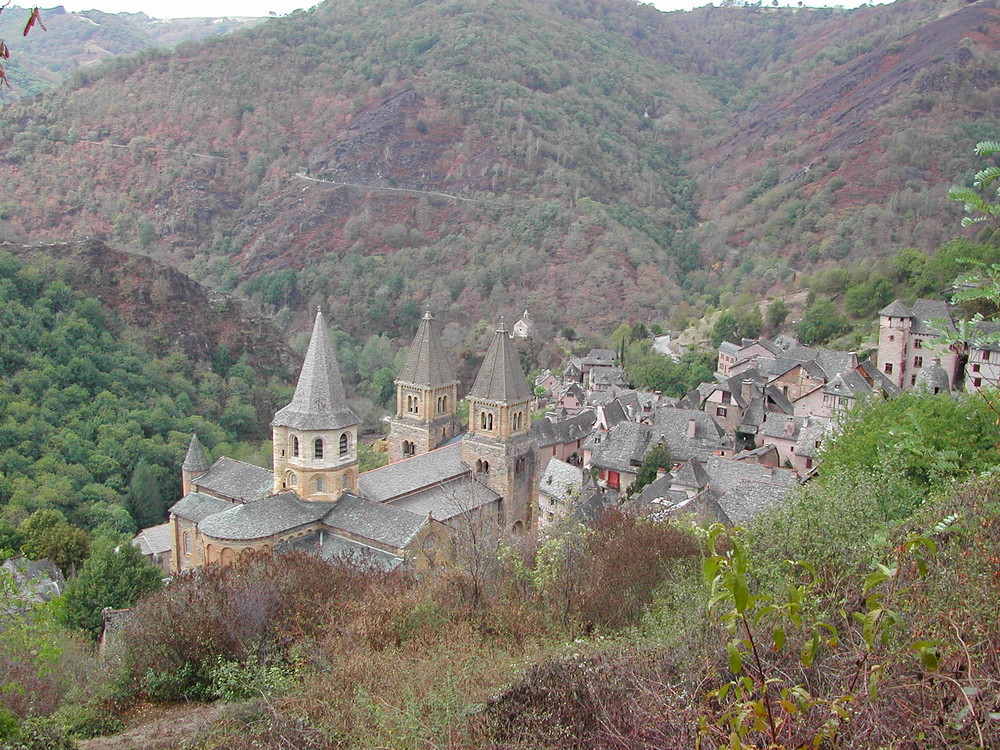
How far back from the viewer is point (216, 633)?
15.0 meters

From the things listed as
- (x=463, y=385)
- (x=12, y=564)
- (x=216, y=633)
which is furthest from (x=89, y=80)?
(x=216, y=633)

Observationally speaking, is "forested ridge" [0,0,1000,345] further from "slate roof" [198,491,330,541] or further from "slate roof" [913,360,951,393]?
"slate roof" [198,491,330,541]

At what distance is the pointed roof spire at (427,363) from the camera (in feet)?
106

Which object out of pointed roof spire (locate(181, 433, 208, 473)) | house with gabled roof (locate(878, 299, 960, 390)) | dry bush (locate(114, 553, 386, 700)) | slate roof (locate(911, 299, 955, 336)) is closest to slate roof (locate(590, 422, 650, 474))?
house with gabled roof (locate(878, 299, 960, 390))

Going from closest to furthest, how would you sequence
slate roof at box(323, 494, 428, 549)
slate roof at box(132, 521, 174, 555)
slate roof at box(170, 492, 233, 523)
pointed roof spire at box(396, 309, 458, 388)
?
slate roof at box(323, 494, 428, 549)
slate roof at box(170, 492, 233, 523)
pointed roof spire at box(396, 309, 458, 388)
slate roof at box(132, 521, 174, 555)

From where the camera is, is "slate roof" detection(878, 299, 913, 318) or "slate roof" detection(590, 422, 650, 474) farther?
"slate roof" detection(878, 299, 913, 318)

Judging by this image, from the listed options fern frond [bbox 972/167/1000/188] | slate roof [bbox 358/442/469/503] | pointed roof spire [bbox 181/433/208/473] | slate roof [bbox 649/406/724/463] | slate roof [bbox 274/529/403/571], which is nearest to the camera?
fern frond [bbox 972/167/1000/188]

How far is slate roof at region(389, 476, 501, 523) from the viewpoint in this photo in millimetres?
27494

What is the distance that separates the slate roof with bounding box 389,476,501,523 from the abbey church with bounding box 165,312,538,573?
1.9 inches

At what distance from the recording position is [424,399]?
107 feet

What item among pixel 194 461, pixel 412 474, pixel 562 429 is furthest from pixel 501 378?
pixel 562 429

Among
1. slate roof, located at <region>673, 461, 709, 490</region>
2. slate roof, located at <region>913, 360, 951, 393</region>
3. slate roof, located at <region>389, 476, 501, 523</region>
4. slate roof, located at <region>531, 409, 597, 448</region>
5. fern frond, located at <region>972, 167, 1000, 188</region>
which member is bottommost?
slate roof, located at <region>531, 409, 597, 448</region>

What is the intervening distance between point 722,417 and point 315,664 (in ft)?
116

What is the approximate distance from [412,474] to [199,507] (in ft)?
25.1
